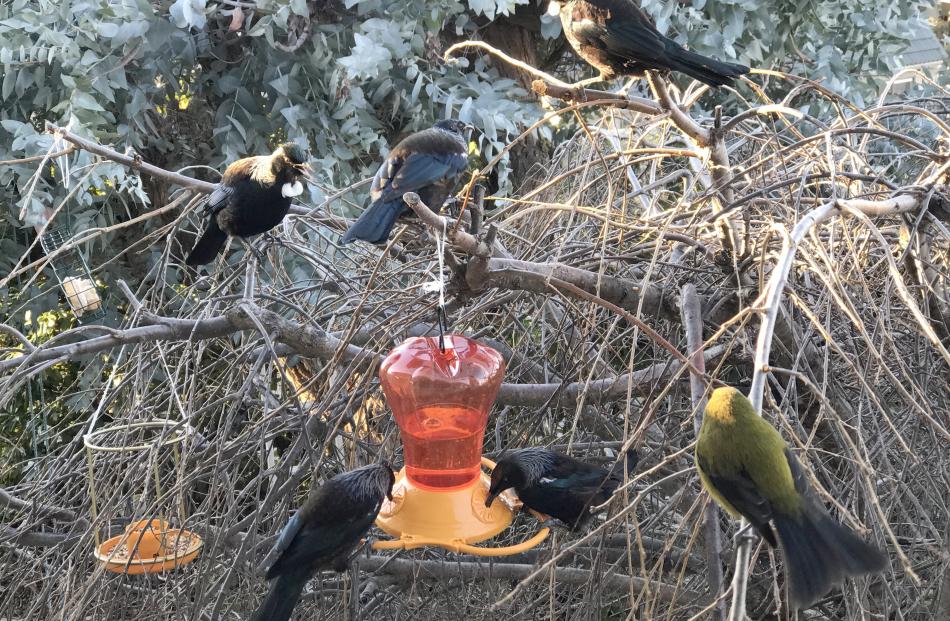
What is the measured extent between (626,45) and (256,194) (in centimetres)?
150

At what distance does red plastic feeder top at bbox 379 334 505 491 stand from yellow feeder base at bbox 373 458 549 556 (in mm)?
46

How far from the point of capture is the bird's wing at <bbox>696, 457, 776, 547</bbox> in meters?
1.59

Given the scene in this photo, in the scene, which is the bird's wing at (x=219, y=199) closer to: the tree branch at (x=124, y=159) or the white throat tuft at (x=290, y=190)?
the white throat tuft at (x=290, y=190)

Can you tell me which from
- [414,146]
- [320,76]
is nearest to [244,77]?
[320,76]

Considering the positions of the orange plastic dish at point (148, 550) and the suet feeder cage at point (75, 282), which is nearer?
the orange plastic dish at point (148, 550)

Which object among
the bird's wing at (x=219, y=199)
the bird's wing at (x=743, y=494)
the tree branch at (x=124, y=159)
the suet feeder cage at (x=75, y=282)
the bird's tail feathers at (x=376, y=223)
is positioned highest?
the tree branch at (x=124, y=159)

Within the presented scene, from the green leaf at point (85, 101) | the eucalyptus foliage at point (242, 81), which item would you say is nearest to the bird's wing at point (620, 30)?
the eucalyptus foliage at point (242, 81)

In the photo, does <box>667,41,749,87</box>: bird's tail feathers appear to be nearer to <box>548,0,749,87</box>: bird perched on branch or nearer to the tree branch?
<box>548,0,749,87</box>: bird perched on branch

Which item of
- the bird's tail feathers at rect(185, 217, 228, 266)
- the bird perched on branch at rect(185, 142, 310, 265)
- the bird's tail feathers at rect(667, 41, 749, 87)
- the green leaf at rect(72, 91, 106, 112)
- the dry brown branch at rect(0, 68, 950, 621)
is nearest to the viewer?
the dry brown branch at rect(0, 68, 950, 621)

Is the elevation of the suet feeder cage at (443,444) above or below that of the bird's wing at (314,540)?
above

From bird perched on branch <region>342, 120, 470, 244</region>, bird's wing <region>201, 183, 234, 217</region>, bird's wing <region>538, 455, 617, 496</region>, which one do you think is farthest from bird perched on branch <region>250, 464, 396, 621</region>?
bird's wing <region>201, 183, 234, 217</region>

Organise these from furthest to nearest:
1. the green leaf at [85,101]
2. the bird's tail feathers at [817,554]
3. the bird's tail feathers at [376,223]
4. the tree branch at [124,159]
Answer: the green leaf at [85,101] → the bird's tail feathers at [376,223] → the tree branch at [124,159] → the bird's tail feathers at [817,554]

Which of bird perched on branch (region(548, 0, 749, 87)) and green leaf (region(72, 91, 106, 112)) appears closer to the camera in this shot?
bird perched on branch (region(548, 0, 749, 87))

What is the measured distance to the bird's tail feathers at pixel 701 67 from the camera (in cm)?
234
